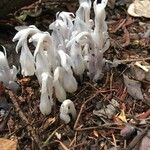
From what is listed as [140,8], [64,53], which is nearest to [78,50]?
[64,53]

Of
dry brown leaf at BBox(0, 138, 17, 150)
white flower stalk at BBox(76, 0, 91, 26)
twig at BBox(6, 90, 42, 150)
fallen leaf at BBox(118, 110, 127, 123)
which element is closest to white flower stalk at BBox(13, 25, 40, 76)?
twig at BBox(6, 90, 42, 150)

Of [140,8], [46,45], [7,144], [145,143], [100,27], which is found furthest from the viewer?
[140,8]

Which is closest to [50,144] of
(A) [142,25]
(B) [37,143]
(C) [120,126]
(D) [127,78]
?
(B) [37,143]

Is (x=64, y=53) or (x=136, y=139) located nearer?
(x=136, y=139)

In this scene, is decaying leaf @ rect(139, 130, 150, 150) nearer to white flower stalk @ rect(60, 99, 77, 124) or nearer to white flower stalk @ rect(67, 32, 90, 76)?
white flower stalk @ rect(60, 99, 77, 124)

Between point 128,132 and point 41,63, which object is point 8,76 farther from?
point 128,132

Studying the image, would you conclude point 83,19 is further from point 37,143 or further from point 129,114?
point 37,143

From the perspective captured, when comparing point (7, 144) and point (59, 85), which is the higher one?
point (59, 85)
